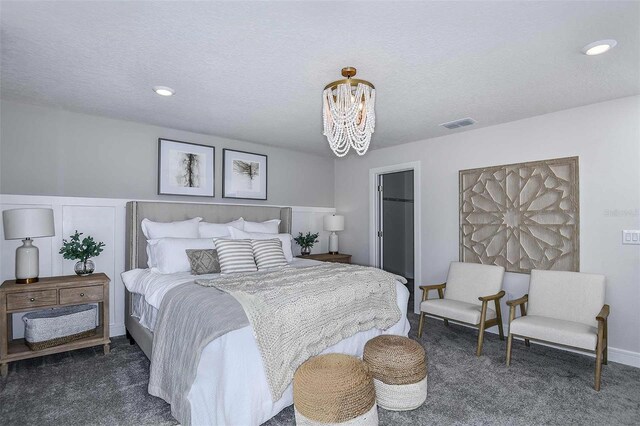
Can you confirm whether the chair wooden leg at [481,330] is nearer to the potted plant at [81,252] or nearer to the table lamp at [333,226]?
the table lamp at [333,226]

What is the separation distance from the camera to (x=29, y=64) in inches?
93.4

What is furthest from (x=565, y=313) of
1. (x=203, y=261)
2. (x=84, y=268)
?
(x=84, y=268)

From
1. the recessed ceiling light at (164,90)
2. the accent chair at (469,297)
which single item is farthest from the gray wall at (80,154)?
the accent chair at (469,297)

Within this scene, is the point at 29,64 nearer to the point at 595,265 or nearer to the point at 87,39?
the point at 87,39

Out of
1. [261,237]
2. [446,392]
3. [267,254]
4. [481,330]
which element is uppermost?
[261,237]

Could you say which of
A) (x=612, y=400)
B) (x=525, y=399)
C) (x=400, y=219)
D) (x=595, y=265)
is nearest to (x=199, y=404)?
(x=525, y=399)

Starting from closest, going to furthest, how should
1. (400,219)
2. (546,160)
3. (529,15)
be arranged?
(529,15) → (546,160) → (400,219)

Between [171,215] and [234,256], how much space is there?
1166 millimetres

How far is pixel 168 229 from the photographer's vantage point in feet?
11.7

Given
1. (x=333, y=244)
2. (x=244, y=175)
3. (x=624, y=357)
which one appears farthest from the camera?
(x=333, y=244)

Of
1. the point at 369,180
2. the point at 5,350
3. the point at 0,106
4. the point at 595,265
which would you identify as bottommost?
→ the point at 5,350

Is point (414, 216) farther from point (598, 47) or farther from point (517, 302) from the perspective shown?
point (598, 47)

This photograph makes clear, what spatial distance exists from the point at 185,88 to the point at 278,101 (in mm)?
805

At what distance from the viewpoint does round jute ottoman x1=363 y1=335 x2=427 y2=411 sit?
220 centimetres
